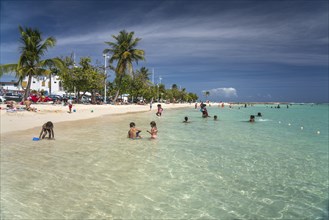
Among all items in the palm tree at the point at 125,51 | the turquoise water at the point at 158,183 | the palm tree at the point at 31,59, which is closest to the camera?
the turquoise water at the point at 158,183

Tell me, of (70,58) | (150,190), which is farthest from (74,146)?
(70,58)

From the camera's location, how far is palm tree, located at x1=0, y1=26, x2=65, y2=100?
3241cm

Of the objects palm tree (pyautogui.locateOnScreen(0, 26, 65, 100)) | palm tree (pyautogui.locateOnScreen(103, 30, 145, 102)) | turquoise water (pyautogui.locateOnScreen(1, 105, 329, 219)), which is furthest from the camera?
palm tree (pyautogui.locateOnScreen(103, 30, 145, 102))

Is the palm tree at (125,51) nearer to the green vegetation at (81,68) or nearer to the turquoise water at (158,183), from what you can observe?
the green vegetation at (81,68)

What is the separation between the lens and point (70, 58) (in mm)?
53438

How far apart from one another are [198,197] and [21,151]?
7818 millimetres

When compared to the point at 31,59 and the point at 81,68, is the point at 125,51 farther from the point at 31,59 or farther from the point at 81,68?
the point at 31,59

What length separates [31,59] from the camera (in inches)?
1293

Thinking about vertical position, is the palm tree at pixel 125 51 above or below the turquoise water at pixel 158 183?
above

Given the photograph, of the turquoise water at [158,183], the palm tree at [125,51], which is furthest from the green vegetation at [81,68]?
the turquoise water at [158,183]

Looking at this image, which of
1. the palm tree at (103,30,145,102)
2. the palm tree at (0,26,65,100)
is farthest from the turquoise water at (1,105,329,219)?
the palm tree at (103,30,145,102)

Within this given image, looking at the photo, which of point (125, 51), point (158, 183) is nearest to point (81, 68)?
point (125, 51)

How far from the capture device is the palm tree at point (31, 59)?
106 feet

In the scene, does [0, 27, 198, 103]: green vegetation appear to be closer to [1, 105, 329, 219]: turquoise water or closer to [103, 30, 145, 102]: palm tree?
[103, 30, 145, 102]: palm tree
